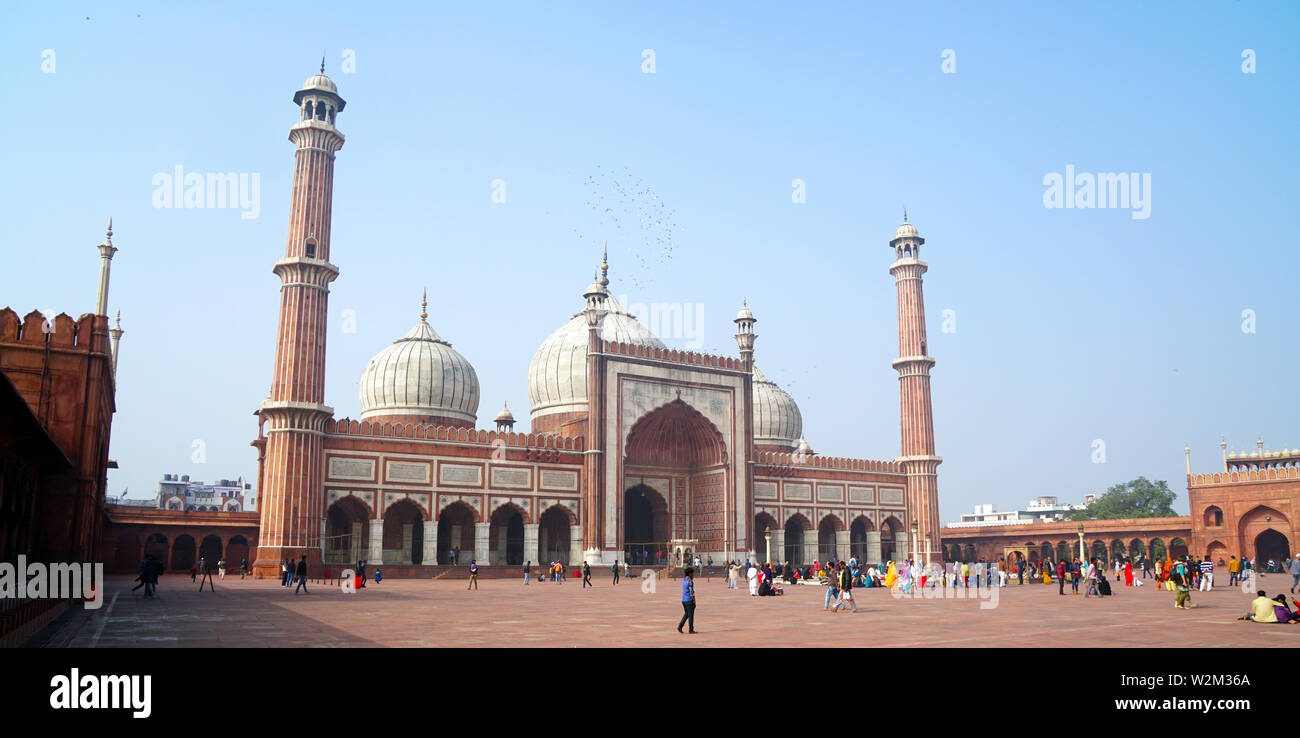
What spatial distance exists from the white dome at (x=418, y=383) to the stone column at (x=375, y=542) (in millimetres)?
8897

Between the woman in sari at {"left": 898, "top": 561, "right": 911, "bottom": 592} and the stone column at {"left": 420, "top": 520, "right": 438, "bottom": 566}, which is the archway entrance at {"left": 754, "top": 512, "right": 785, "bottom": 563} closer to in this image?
the stone column at {"left": 420, "top": 520, "right": 438, "bottom": 566}

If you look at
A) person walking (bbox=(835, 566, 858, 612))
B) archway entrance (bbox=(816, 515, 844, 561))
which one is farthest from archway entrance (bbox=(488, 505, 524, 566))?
person walking (bbox=(835, 566, 858, 612))

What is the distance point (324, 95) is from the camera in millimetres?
36875

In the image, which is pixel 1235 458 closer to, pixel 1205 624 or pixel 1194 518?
pixel 1194 518

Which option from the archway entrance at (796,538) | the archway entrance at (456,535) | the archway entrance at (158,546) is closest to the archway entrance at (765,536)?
the archway entrance at (796,538)

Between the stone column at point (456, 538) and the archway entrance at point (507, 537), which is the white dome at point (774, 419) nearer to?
the archway entrance at point (507, 537)

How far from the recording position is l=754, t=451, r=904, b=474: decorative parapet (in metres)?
47.0

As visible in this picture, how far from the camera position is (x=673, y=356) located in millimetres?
43844

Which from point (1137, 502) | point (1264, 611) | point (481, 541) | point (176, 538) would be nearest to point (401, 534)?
point (481, 541)

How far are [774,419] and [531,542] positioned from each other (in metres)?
20.6

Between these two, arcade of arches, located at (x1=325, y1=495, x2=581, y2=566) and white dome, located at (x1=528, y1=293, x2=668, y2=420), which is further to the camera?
white dome, located at (x1=528, y1=293, x2=668, y2=420)

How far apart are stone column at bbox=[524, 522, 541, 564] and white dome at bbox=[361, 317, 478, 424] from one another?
7.88 meters
